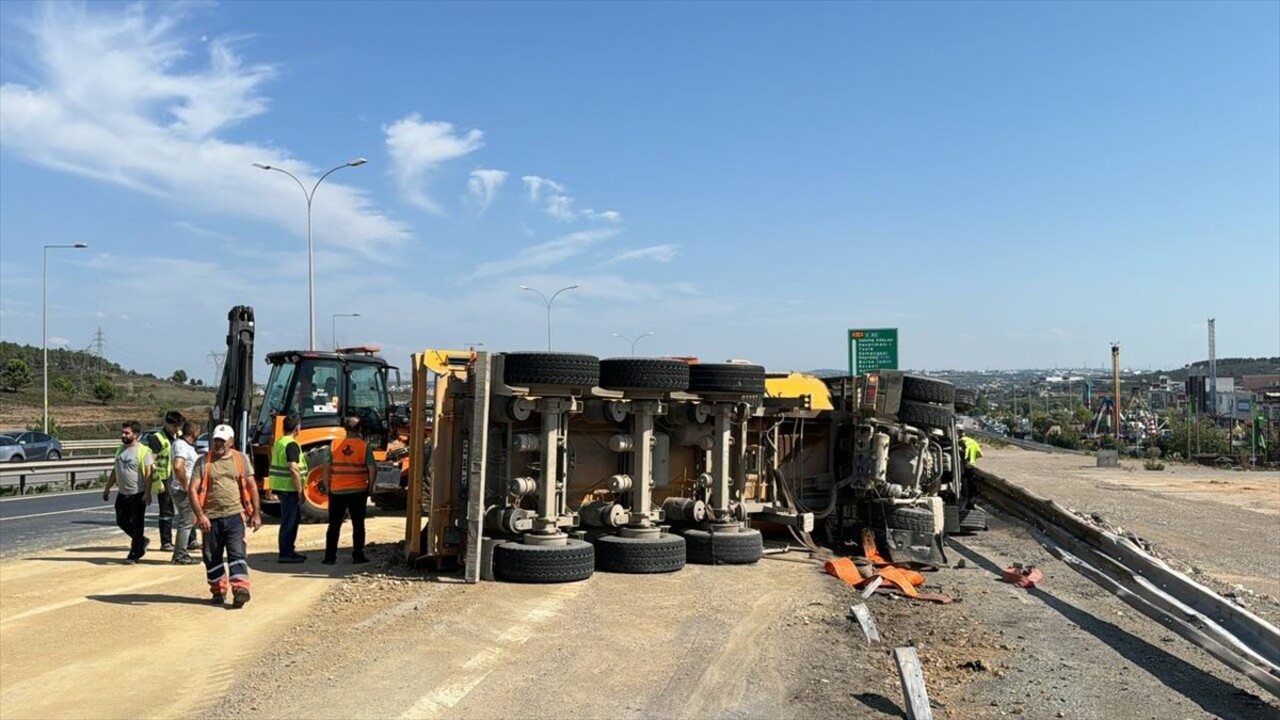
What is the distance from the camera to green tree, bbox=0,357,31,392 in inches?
2552

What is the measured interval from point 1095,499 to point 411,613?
20.3m

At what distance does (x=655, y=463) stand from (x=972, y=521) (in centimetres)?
681

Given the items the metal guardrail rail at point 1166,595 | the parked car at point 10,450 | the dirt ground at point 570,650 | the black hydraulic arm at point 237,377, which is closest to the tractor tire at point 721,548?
the dirt ground at point 570,650

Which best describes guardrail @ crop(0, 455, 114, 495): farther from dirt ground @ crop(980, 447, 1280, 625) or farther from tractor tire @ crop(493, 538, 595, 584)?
dirt ground @ crop(980, 447, 1280, 625)

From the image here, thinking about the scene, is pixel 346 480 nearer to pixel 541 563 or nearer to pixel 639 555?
pixel 541 563

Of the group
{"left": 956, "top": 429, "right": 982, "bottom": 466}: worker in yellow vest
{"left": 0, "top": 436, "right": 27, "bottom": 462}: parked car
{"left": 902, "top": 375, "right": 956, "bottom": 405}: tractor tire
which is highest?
{"left": 902, "top": 375, "right": 956, "bottom": 405}: tractor tire

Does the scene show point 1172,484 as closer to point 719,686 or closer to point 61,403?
point 719,686

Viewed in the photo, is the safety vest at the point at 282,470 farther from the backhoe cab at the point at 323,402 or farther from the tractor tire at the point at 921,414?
the tractor tire at the point at 921,414

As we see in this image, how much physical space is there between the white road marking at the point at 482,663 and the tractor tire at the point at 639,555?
3.52 ft

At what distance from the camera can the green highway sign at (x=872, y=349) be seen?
28.0 m

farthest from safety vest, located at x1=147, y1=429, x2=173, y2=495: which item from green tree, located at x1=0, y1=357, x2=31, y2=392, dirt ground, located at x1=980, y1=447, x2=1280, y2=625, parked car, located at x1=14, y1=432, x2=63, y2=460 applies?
green tree, located at x1=0, y1=357, x2=31, y2=392

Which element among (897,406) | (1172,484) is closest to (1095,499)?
(1172,484)

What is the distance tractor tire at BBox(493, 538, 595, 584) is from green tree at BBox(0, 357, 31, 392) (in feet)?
228

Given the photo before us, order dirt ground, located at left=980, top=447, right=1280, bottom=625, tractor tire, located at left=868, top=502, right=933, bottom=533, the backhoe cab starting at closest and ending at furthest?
tractor tire, located at left=868, top=502, right=933, bottom=533 → dirt ground, located at left=980, top=447, right=1280, bottom=625 → the backhoe cab
